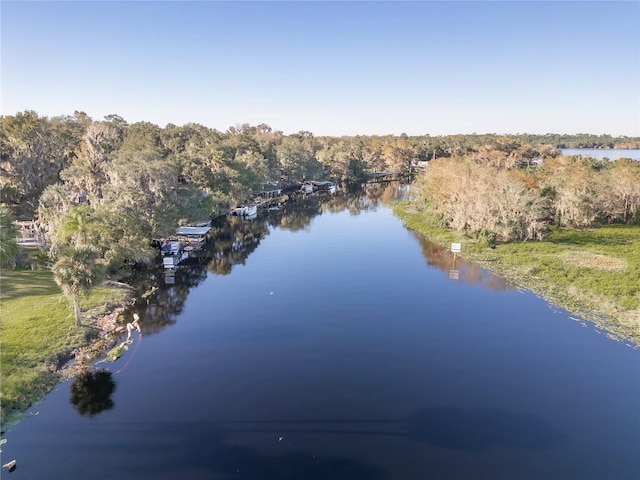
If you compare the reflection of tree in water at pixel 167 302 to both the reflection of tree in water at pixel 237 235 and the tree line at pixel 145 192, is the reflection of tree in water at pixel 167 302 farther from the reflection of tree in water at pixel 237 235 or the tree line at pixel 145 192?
the tree line at pixel 145 192

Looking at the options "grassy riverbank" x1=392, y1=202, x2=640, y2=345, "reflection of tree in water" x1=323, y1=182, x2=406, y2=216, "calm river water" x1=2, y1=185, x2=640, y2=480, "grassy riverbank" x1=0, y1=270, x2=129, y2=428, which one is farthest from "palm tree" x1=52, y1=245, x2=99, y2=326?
"reflection of tree in water" x1=323, y1=182, x2=406, y2=216

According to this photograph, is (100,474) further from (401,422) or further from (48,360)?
(401,422)

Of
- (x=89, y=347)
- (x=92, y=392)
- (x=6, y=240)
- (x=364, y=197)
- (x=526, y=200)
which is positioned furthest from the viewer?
(x=364, y=197)

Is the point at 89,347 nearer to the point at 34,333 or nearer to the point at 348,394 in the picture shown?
the point at 34,333

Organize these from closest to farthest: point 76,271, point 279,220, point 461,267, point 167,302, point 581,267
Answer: point 76,271 < point 167,302 < point 581,267 < point 461,267 < point 279,220

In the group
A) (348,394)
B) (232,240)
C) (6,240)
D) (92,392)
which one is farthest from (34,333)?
(232,240)

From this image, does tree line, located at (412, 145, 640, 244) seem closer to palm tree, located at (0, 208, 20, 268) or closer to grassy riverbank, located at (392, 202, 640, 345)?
grassy riverbank, located at (392, 202, 640, 345)
